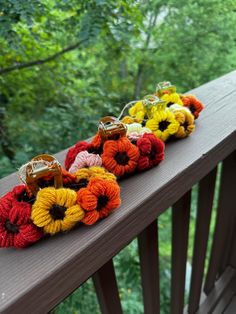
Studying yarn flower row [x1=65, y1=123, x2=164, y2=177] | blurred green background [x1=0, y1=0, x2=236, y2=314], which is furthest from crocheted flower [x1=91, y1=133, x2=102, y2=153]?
blurred green background [x1=0, y1=0, x2=236, y2=314]

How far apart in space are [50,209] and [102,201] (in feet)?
0.20

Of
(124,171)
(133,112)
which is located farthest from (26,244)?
(133,112)

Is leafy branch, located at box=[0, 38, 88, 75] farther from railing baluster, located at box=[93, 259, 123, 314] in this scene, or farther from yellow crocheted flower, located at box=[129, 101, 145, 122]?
railing baluster, located at box=[93, 259, 123, 314]

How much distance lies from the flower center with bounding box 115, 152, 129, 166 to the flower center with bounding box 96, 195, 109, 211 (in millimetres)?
78

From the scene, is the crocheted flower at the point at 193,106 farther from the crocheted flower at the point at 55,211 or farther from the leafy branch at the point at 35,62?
the leafy branch at the point at 35,62

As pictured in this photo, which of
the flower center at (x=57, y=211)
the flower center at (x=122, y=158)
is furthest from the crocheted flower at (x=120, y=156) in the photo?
the flower center at (x=57, y=211)

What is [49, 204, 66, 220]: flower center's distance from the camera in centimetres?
32

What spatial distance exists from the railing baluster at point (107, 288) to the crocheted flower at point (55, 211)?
0.15 metres

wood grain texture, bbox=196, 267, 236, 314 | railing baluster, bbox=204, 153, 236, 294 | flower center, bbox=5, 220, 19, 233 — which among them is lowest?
wood grain texture, bbox=196, 267, 236, 314

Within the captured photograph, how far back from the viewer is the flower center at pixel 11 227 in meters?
0.31

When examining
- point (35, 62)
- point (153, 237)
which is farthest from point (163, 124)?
point (35, 62)

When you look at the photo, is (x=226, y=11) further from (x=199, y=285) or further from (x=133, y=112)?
(x=199, y=285)

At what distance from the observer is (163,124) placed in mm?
499

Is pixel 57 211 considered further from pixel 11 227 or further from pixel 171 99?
pixel 171 99
